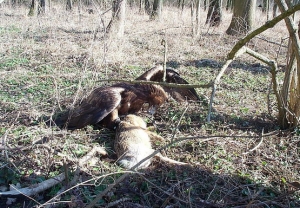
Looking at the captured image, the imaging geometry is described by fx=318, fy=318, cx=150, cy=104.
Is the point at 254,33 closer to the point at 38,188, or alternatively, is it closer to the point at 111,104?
the point at 111,104

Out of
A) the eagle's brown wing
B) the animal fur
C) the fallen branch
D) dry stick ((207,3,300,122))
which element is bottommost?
the fallen branch

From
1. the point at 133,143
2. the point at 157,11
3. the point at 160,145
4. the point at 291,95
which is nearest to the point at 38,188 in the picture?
the point at 133,143

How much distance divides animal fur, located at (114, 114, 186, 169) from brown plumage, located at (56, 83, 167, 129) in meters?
0.25

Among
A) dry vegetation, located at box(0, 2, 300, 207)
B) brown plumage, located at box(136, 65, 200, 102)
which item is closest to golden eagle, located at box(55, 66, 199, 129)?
brown plumage, located at box(136, 65, 200, 102)

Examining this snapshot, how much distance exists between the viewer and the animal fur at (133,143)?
316 cm

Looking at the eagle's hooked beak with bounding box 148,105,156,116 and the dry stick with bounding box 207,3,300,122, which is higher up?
the dry stick with bounding box 207,3,300,122

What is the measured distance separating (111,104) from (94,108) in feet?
0.77

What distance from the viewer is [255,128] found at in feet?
13.3

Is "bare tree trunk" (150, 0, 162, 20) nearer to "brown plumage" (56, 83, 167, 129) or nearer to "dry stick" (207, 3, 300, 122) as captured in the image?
"brown plumage" (56, 83, 167, 129)

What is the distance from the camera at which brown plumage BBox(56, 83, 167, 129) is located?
399cm

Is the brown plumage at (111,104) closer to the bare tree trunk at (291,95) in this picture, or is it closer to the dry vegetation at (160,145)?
the dry vegetation at (160,145)

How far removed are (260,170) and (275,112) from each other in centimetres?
156

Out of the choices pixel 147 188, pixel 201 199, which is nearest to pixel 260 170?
pixel 201 199

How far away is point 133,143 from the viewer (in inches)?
133
